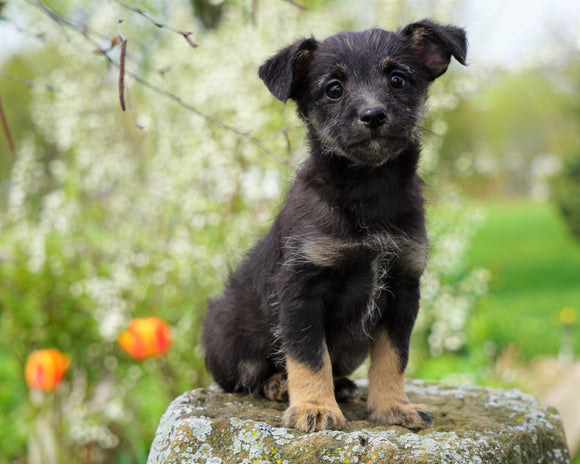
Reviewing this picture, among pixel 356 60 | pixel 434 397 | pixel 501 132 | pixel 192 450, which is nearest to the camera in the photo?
pixel 192 450

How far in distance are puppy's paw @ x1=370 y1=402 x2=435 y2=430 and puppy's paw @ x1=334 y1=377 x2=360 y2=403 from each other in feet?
1.57

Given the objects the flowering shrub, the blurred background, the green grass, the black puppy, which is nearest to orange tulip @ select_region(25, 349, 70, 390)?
the blurred background

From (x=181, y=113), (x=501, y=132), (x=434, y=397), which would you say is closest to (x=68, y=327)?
(x=181, y=113)

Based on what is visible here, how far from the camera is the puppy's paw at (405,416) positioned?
3.36 m

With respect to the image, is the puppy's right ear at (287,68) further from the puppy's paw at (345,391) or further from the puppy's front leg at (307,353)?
the puppy's paw at (345,391)

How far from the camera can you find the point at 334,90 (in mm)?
3320

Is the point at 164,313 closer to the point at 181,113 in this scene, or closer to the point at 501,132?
the point at 181,113

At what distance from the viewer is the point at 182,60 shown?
27.5 ft

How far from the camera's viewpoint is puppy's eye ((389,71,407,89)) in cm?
332

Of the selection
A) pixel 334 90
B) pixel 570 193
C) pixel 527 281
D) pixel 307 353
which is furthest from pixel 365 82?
pixel 570 193

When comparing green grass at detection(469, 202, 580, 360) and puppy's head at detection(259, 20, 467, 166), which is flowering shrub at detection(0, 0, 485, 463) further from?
green grass at detection(469, 202, 580, 360)

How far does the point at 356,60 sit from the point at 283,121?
395 centimetres

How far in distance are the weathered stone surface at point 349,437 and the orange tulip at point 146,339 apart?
1.90 metres

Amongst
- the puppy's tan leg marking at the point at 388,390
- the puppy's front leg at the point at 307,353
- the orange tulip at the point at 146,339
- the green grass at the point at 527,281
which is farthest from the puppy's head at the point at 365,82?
the green grass at the point at 527,281
